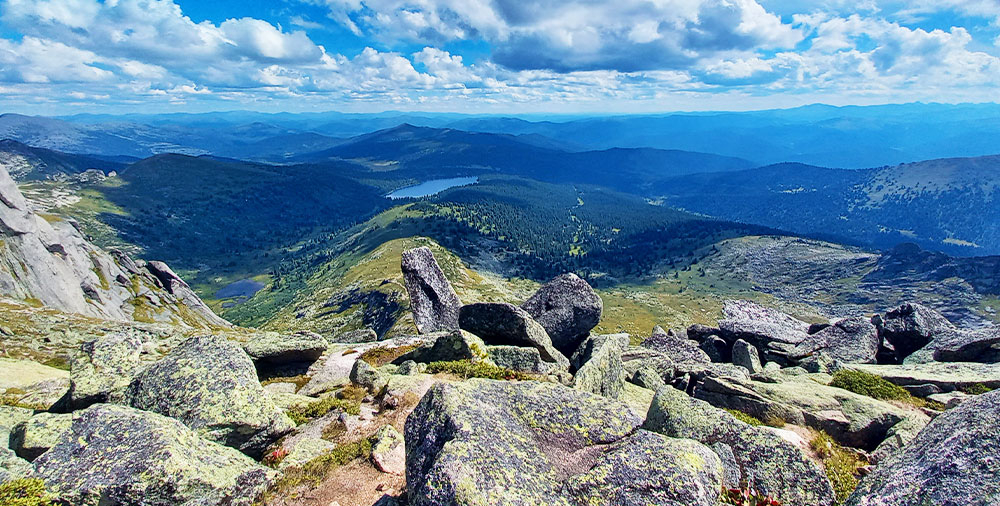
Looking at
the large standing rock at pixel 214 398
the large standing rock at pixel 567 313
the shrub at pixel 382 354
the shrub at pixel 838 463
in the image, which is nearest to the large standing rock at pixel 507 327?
the shrub at pixel 382 354

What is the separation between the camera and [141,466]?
12586 millimetres

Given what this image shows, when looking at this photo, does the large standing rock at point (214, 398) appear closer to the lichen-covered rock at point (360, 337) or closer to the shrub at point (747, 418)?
the shrub at point (747, 418)

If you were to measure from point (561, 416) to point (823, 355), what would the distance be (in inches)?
1432

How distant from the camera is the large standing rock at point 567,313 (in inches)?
1657

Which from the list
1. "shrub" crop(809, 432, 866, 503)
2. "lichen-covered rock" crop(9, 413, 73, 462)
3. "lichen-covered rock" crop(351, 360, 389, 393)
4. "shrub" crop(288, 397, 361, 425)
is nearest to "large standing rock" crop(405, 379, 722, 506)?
"shrub" crop(809, 432, 866, 503)

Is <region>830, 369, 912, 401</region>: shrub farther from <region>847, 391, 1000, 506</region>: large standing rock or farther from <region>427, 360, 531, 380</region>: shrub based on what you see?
<region>427, 360, 531, 380</region>: shrub

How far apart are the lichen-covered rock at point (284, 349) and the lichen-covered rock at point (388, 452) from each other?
1696cm

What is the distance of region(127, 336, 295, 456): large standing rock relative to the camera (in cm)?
1622

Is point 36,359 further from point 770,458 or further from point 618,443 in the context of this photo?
point 770,458

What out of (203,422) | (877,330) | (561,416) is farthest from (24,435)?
(877,330)

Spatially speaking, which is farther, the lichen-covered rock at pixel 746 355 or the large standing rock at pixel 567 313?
the large standing rock at pixel 567 313

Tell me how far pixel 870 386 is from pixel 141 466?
3639cm

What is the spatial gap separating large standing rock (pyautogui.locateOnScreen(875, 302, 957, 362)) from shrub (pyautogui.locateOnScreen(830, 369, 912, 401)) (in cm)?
2011

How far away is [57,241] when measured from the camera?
395 feet
